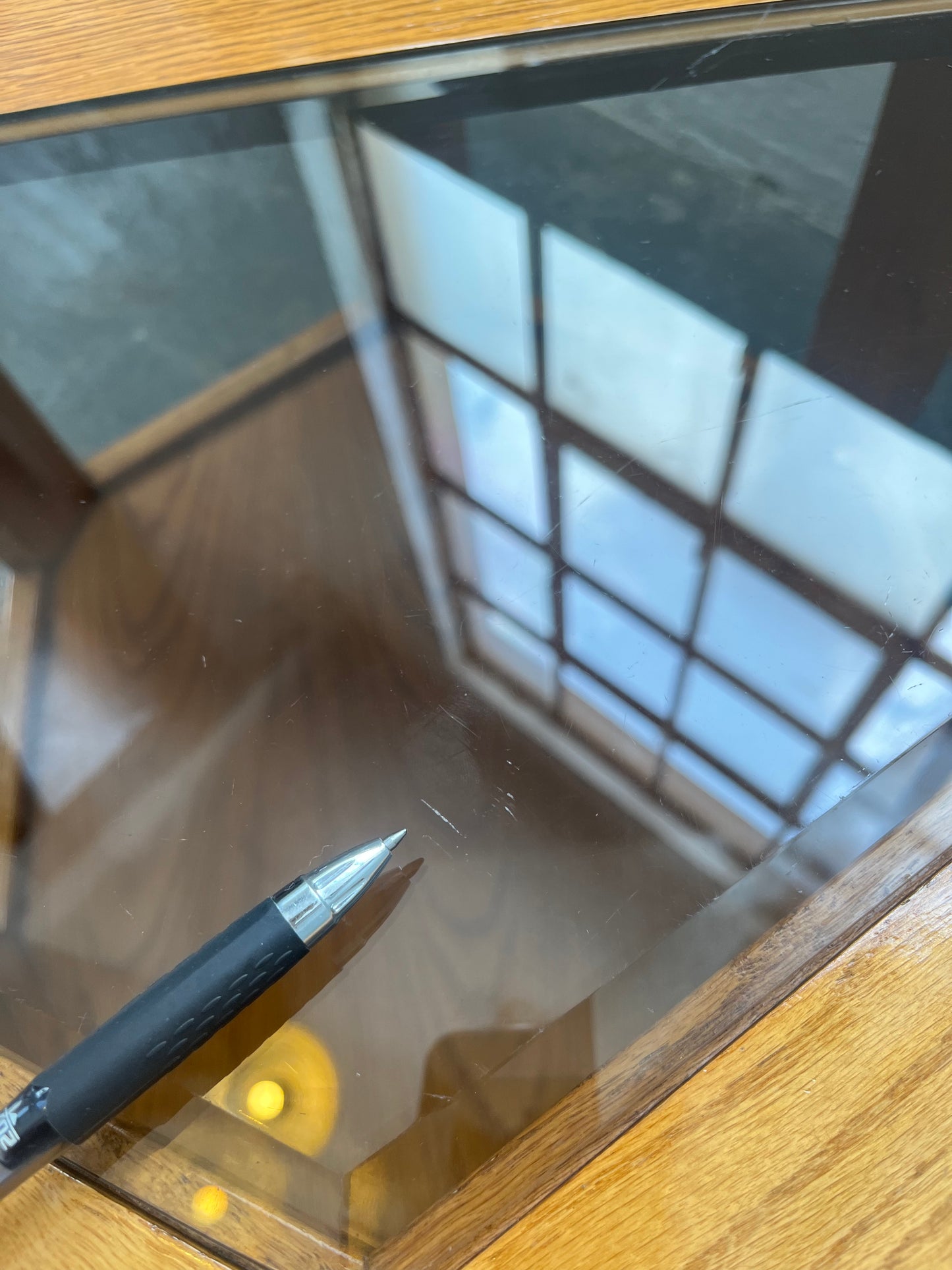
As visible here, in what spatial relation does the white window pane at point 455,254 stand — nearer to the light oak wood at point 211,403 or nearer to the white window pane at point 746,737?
the light oak wood at point 211,403

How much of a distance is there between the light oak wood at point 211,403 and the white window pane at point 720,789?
0.23m

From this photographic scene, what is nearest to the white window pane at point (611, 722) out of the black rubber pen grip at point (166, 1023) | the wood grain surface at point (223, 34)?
the black rubber pen grip at point (166, 1023)

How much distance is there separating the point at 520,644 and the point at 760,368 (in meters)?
0.15

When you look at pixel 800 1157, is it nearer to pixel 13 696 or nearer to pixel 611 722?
pixel 611 722

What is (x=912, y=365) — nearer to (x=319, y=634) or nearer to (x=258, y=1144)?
(x=319, y=634)

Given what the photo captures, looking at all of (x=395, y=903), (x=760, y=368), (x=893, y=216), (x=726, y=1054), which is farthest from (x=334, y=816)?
(x=893, y=216)

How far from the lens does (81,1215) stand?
0.79 ft

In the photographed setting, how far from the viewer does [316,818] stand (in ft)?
0.93

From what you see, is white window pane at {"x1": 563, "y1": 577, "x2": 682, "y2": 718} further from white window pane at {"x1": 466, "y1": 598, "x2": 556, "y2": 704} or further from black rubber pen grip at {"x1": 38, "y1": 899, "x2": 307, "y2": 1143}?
black rubber pen grip at {"x1": 38, "y1": 899, "x2": 307, "y2": 1143}

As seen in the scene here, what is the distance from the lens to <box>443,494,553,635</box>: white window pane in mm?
309

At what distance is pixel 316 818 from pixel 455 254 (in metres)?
0.26

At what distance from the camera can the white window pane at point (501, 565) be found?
309mm

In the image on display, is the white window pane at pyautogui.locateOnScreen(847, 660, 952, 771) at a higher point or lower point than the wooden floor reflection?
lower

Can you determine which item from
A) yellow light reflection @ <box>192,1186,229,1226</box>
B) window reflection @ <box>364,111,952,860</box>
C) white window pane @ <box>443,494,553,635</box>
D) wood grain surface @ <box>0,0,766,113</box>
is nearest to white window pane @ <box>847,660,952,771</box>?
window reflection @ <box>364,111,952,860</box>
